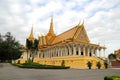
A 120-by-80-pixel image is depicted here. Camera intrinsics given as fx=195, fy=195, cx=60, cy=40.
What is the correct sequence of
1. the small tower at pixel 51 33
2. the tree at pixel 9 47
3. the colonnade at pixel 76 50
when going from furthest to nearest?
the small tower at pixel 51 33 < the tree at pixel 9 47 < the colonnade at pixel 76 50

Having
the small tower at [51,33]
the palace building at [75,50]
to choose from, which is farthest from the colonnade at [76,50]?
the small tower at [51,33]

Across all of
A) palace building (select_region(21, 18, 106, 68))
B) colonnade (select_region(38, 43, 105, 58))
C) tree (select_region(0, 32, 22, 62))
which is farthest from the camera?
tree (select_region(0, 32, 22, 62))

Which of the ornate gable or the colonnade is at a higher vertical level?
the ornate gable

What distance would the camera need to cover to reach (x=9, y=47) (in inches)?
2272

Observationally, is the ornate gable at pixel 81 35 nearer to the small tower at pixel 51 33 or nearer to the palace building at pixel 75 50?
the palace building at pixel 75 50

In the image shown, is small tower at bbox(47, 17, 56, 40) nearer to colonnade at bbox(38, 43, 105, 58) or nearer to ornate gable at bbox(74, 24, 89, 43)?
colonnade at bbox(38, 43, 105, 58)

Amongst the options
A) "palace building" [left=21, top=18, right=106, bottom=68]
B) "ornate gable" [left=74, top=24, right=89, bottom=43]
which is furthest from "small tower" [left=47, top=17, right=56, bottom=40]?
"ornate gable" [left=74, top=24, right=89, bottom=43]

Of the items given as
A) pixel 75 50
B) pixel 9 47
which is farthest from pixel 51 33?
pixel 75 50

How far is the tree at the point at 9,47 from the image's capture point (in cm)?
5655

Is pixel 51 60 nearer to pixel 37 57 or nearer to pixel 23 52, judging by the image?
pixel 37 57

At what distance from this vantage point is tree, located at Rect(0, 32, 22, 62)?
56553mm

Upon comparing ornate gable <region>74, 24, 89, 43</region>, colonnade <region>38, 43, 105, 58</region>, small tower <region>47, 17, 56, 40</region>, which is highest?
small tower <region>47, 17, 56, 40</region>

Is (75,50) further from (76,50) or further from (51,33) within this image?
(51,33)

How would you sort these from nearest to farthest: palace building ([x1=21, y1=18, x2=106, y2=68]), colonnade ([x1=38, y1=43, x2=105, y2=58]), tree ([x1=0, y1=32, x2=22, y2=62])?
palace building ([x1=21, y1=18, x2=106, y2=68])
colonnade ([x1=38, y1=43, x2=105, y2=58])
tree ([x1=0, y1=32, x2=22, y2=62])
